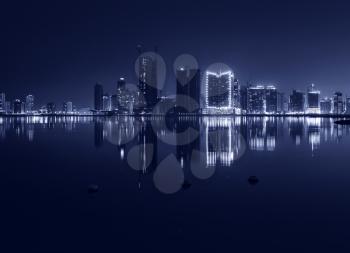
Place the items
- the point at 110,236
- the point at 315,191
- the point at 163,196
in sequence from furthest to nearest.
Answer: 1. the point at 315,191
2. the point at 163,196
3. the point at 110,236

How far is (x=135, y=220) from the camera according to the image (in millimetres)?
12016

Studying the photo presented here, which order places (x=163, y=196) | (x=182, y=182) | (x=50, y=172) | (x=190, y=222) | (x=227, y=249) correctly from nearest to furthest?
1. (x=227, y=249)
2. (x=190, y=222)
3. (x=163, y=196)
4. (x=182, y=182)
5. (x=50, y=172)

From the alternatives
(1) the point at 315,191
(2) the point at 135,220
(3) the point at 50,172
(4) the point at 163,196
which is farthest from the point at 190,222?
(3) the point at 50,172

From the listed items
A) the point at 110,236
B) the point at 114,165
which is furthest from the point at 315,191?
the point at 114,165

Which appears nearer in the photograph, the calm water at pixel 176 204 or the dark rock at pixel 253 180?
the calm water at pixel 176 204

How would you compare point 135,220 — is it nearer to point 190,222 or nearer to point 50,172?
point 190,222

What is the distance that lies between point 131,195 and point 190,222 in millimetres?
4407

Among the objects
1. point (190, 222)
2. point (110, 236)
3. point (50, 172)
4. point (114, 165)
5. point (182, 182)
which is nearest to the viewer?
point (110, 236)

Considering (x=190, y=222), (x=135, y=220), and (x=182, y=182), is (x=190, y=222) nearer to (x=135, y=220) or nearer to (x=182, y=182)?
(x=135, y=220)

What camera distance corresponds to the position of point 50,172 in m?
21.4

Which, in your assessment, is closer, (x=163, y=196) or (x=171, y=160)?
(x=163, y=196)

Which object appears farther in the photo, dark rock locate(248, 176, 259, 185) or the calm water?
dark rock locate(248, 176, 259, 185)

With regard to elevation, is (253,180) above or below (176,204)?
above

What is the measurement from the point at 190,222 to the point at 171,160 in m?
13.0
